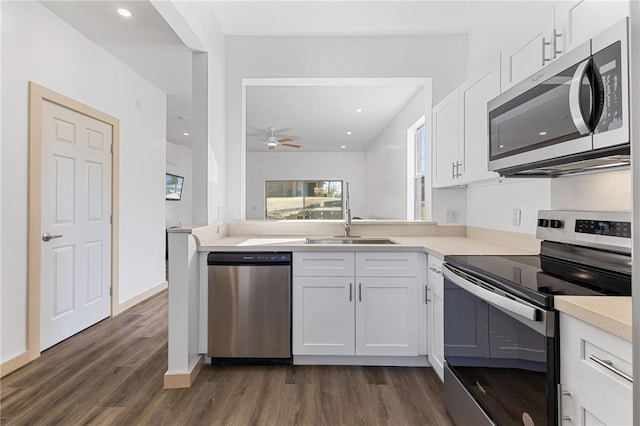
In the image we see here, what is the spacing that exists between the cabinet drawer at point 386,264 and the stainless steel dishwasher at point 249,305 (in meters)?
0.53

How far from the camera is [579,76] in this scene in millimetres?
1127

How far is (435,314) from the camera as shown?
216 cm

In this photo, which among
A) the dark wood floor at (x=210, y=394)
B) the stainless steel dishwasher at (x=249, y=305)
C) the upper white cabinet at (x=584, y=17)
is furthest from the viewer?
the stainless steel dishwasher at (x=249, y=305)

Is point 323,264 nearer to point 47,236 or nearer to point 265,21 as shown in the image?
point 265,21

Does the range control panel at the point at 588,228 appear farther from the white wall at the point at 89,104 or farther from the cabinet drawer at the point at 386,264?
the white wall at the point at 89,104

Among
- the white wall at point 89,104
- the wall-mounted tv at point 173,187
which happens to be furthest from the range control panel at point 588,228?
the wall-mounted tv at point 173,187

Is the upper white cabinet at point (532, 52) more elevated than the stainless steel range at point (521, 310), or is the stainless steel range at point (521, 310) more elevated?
the upper white cabinet at point (532, 52)

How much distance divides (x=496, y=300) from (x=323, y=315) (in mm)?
1318

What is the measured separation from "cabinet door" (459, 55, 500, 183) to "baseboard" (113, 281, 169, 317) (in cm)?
355

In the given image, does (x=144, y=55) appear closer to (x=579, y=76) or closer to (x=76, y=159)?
(x=76, y=159)

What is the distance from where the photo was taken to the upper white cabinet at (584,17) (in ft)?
3.94

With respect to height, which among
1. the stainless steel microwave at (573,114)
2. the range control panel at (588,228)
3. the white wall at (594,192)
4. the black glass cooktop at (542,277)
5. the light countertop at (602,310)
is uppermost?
the stainless steel microwave at (573,114)

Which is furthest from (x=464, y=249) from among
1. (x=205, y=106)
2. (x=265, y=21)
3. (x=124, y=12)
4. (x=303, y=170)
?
(x=303, y=170)

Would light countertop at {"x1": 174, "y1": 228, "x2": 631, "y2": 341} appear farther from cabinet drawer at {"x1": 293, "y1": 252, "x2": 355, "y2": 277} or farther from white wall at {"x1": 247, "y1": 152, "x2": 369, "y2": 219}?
white wall at {"x1": 247, "y1": 152, "x2": 369, "y2": 219}
